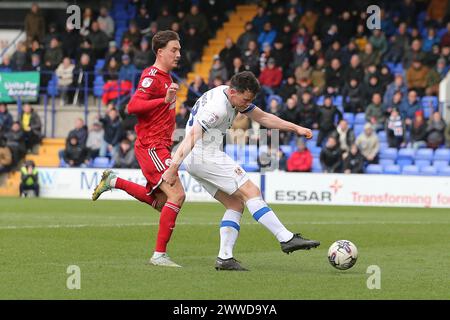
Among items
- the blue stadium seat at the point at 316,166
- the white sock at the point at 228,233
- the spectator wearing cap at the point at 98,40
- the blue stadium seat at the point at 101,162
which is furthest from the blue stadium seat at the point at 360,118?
the white sock at the point at 228,233

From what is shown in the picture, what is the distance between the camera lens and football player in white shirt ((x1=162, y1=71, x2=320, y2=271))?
1052 centimetres

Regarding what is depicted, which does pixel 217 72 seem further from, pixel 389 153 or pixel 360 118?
pixel 389 153

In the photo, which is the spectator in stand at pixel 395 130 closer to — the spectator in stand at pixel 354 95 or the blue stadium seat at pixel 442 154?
the blue stadium seat at pixel 442 154

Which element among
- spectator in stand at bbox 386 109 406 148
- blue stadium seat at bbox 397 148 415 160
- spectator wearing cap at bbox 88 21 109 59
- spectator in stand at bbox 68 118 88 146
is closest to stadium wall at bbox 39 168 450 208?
blue stadium seat at bbox 397 148 415 160

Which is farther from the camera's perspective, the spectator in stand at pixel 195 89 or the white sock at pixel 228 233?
the spectator in stand at pixel 195 89

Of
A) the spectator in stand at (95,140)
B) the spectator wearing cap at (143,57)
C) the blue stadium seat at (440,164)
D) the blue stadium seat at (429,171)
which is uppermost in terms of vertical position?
the spectator wearing cap at (143,57)

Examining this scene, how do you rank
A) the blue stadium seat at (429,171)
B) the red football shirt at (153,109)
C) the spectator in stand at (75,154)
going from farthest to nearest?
1. the spectator in stand at (75,154)
2. the blue stadium seat at (429,171)
3. the red football shirt at (153,109)

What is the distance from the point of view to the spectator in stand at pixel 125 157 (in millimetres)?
27422

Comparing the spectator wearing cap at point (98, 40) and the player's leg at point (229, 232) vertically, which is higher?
the spectator wearing cap at point (98, 40)

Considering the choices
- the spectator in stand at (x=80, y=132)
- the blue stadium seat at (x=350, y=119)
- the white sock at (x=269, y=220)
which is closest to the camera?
the white sock at (x=269, y=220)
